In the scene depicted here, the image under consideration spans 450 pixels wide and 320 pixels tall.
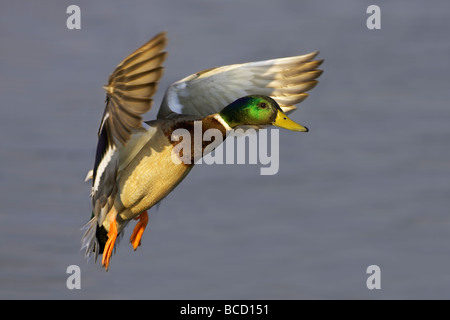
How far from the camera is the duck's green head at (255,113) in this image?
246 inches

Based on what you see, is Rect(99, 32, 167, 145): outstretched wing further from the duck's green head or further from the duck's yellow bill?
the duck's yellow bill

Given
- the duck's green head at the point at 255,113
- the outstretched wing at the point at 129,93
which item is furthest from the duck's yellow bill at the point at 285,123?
→ the outstretched wing at the point at 129,93

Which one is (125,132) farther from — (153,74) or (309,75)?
(309,75)

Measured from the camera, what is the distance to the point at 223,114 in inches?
248

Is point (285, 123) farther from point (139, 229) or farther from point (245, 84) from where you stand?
point (139, 229)

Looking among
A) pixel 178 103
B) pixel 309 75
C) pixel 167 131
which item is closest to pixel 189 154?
pixel 167 131

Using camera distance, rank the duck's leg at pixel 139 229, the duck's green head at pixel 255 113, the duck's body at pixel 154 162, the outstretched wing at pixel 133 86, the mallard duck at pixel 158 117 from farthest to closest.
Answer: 1. the duck's leg at pixel 139 229
2. the duck's green head at pixel 255 113
3. the duck's body at pixel 154 162
4. the mallard duck at pixel 158 117
5. the outstretched wing at pixel 133 86

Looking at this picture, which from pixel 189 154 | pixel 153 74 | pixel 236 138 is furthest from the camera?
pixel 236 138

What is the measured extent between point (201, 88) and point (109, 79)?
1.29m

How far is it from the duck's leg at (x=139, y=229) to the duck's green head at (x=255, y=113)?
105 centimetres

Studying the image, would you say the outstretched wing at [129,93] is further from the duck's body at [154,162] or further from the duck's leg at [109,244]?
the duck's leg at [109,244]

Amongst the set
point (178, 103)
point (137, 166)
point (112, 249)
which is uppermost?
point (178, 103)

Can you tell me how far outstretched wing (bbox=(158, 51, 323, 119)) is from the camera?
6.62 metres

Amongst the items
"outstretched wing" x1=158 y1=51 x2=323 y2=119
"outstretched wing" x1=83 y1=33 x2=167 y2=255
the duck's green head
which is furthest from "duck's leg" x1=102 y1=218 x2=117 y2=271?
the duck's green head
